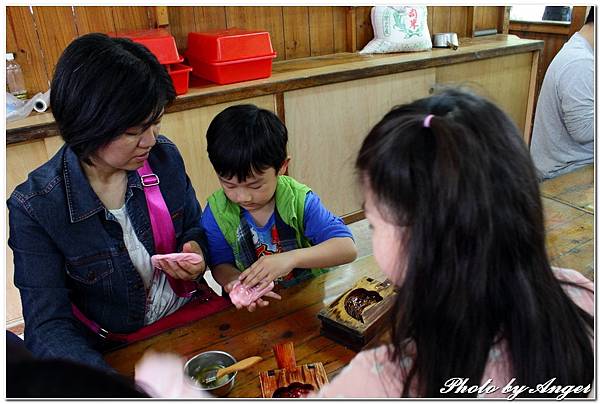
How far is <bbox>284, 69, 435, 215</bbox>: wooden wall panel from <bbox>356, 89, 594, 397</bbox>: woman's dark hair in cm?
194

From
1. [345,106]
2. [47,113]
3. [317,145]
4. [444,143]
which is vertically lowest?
[317,145]

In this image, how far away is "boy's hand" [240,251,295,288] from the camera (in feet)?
3.88

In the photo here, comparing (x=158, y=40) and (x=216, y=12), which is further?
(x=216, y=12)

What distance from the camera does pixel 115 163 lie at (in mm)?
1167

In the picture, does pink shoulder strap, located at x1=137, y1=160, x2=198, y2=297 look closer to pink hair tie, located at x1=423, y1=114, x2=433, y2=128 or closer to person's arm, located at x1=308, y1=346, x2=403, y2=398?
person's arm, located at x1=308, y1=346, x2=403, y2=398

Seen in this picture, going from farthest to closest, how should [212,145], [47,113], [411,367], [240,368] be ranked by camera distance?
[47,113], [212,145], [240,368], [411,367]

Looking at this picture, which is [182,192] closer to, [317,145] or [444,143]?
[444,143]

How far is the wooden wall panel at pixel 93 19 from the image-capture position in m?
2.30

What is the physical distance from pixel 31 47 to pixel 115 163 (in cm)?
145

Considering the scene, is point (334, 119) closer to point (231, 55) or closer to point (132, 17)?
point (231, 55)

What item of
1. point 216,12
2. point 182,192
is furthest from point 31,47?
point 182,192

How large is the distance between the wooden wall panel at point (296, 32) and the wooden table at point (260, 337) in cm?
206

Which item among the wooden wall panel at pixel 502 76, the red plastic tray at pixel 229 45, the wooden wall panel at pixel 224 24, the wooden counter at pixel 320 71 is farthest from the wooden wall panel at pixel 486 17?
the red plastic tray at pixel 229 45

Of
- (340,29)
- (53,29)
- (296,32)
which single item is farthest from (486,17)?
(53,29)
